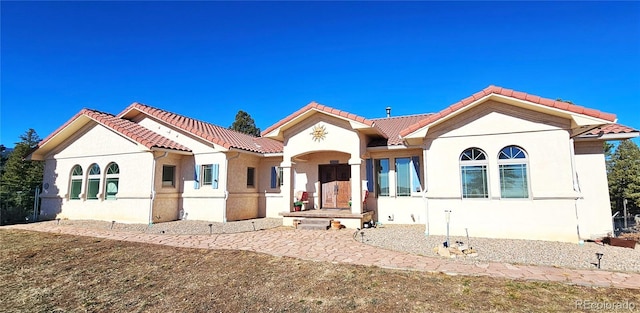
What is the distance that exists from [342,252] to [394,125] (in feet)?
36.4

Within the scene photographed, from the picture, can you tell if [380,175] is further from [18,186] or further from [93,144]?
[18,186]

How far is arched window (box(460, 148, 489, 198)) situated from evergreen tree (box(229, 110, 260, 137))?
35195 millimetres

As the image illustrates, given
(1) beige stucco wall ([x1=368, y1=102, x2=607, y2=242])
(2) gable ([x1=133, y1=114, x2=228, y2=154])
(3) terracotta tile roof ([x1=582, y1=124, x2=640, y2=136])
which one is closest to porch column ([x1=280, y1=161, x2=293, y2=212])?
(2) gable ([x1=133, y1=114, x2=228, y2=154])

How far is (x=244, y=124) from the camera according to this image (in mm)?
42938

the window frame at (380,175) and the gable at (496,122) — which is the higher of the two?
the gable at (496,122)

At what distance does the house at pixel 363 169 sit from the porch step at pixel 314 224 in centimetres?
36

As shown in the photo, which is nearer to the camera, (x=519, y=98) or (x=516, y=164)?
(x=519, y=98)

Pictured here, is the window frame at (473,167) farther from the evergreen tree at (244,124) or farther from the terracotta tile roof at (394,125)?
the evergreen tree at (244,124)

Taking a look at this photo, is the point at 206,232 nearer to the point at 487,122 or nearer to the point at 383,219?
the point at 383,219

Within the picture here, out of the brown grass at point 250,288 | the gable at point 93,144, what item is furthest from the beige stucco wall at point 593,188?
the gable at point 93,144

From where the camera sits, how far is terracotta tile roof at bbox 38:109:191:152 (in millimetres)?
14352

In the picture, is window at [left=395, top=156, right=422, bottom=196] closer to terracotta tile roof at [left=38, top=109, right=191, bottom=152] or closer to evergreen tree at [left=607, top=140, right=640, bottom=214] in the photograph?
terracotta tile roof at [left=38, top=109, right=191, bottom=152]

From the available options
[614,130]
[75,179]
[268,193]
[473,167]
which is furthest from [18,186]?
[614,130]

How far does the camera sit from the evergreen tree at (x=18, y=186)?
51.5 ft
